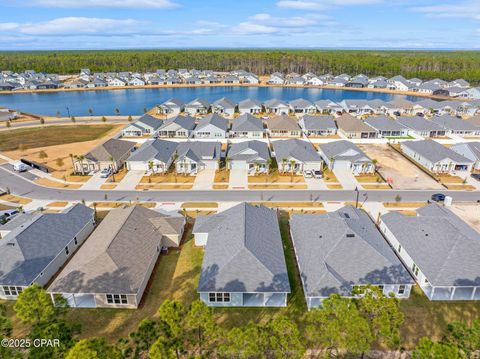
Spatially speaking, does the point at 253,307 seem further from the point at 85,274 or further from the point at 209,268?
the point at 85,274

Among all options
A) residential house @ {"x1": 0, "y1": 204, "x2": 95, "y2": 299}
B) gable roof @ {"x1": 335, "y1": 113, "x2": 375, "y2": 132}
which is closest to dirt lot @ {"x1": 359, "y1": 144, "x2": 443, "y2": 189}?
gable roof @ {"x1": 335, "y1": 113, "x2": 375, "y2": 132}

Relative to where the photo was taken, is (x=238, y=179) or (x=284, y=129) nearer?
(x=238, y=179)

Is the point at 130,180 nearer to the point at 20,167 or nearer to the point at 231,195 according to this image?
the point at 231,195

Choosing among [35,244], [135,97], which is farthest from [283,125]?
[135,97]

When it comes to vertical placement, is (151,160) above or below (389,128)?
below

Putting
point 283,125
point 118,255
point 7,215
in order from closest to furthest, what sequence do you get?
point 118,255, point 7,215, point 283,125
